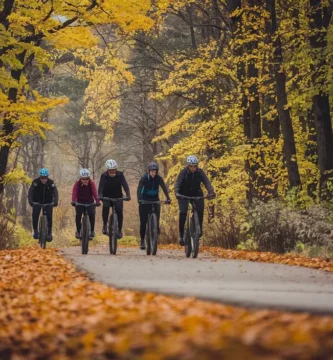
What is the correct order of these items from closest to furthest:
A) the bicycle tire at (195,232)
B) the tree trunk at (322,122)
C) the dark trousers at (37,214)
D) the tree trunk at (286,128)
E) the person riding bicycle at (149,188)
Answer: the bicycle tire at (195,232)
the person riding bicycle at (149,188)
the dark trousers at (37,214)
the tree trunk at (322,122)
the tree trunk at (286,128)

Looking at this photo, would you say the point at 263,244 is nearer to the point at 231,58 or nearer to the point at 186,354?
the point at 231,58

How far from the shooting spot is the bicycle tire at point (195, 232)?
51.1 feet

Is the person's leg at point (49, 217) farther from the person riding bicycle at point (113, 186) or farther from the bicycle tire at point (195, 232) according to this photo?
the bicycle tire at point (195, 232)

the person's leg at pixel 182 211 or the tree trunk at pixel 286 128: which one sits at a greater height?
the tree trunk at pixel 286 128

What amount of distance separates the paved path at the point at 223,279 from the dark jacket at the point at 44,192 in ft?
10.9

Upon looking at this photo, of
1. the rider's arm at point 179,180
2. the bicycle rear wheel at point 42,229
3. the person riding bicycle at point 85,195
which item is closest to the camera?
the rider's arm at point 179,180

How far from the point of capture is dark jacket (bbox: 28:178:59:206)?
18297mm

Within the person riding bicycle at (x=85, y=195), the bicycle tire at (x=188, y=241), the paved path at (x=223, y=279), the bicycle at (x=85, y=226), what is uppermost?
the person riding bicycle at (x=85, y=195)

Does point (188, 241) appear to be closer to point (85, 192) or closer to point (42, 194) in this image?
point (85, 192)

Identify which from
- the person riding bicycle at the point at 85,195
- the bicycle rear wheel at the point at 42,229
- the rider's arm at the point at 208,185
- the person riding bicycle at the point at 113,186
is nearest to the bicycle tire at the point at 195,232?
the rider's arm at the point at 208,185

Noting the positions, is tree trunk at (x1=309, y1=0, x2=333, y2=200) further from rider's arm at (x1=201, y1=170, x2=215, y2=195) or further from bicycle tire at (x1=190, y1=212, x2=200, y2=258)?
bicycle tire at (x1=190, y1=212, x2=200, y2=258)

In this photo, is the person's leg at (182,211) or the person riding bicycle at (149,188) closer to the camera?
the person's leg at (182,211)

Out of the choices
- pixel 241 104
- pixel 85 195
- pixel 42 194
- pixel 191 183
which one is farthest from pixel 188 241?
pixel 241 104

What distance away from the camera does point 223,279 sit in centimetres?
1082
